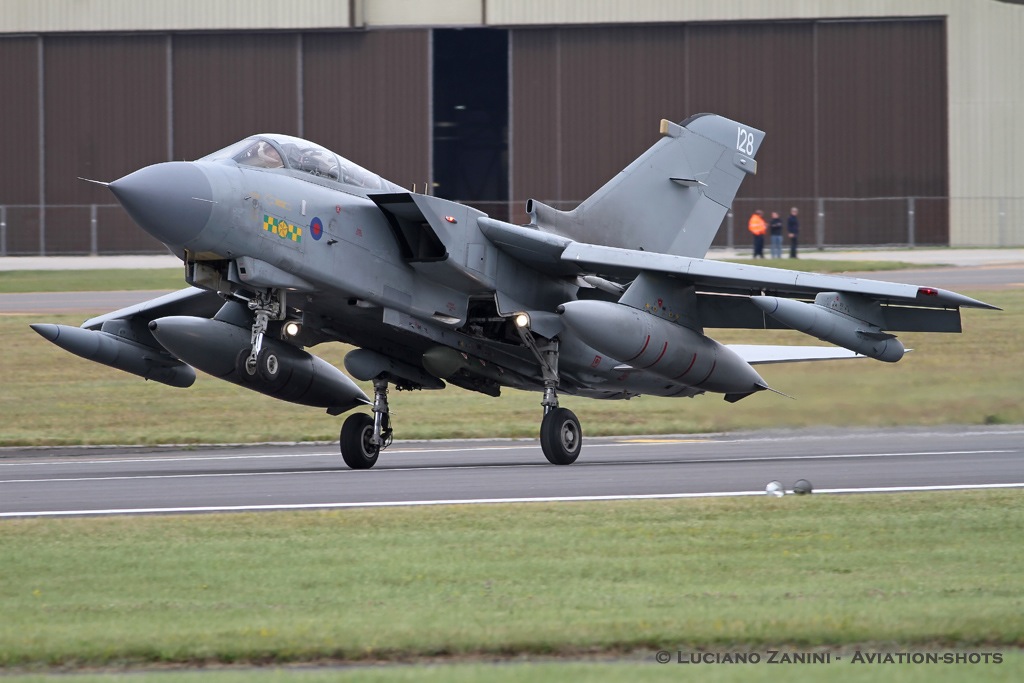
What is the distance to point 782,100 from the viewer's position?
157 ft

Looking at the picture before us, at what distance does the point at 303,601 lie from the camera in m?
8.88

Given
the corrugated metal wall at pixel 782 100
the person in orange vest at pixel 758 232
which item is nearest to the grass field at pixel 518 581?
the person in orange vest at pixel 758 232

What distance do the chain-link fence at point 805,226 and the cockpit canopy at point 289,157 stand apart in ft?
100

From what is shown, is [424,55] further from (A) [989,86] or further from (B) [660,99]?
(A) [989,86]

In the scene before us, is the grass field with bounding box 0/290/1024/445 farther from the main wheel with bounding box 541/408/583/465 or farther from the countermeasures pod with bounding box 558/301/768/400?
the main wheel with bounding box 541/408/583/465

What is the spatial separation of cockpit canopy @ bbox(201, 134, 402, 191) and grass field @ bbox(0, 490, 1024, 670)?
5060mm

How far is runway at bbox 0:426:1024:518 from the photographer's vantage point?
13.9m

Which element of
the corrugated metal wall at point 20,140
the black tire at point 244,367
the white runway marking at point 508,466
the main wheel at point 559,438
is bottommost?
the white runway marking at point 508,466

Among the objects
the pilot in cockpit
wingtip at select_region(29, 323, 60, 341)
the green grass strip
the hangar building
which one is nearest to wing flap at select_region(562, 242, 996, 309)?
the pilot in cockpit

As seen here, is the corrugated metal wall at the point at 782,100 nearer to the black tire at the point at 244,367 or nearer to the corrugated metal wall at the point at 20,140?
the corrugated metal wall at the point at 20,140

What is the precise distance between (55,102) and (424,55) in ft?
43.6

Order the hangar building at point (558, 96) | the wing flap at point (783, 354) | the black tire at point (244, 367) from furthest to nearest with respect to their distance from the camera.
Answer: the hangar building at point (558, 96) < the wing flap at point (783, 354) < the black tire at point (244, 367)

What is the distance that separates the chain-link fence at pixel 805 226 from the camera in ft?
156

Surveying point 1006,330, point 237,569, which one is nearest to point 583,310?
point 237,569
